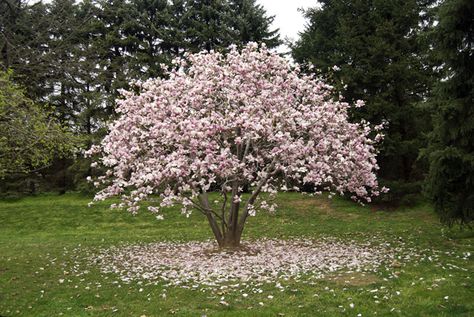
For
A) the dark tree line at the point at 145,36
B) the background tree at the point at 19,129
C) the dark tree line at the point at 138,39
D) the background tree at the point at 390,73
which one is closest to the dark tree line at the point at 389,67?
the background tree at the point at 390,73

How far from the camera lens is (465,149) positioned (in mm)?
14164

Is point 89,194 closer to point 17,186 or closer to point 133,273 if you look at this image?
point 17,186

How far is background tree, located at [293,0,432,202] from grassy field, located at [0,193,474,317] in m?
3.80

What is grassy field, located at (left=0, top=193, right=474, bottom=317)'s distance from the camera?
333 inches

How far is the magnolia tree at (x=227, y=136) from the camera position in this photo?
500 inches

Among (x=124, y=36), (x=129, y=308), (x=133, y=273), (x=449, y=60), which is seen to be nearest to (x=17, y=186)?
(x=124, y=36)

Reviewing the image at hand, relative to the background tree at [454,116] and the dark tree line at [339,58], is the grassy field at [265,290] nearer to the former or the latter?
the background tree at [454,116]

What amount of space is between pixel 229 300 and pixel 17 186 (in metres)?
32.1

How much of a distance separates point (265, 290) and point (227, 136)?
563cm

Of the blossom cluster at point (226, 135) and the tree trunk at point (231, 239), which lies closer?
the blossom cluster at point (226, 135)

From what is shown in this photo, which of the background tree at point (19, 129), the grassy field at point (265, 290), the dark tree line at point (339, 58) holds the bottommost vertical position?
the grassy field at point (265, 290)

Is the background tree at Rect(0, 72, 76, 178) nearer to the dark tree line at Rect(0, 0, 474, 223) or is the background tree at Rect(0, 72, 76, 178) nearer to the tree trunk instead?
the dark tree line at Rect(0, 0, 474, 223)

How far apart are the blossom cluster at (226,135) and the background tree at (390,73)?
10449mm

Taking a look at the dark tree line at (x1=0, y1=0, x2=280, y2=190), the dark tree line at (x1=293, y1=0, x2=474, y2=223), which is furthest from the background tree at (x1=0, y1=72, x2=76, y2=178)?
the dark tree line at (x1=0, y1=0, x2=280, y2=190)
